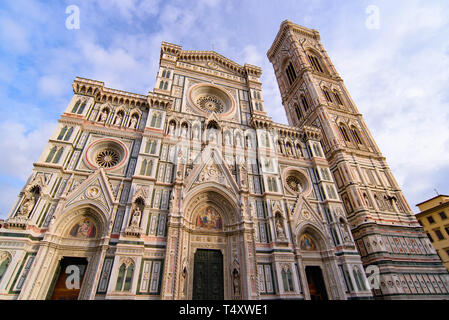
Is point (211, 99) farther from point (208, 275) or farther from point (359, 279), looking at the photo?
point (359, 279)

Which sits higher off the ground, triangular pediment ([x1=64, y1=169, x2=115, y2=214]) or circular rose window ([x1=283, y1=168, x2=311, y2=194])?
circular rose window ([x1=283, y1=168, x2=311, y2=194])

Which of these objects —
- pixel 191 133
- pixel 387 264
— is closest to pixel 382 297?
pixel 387 264

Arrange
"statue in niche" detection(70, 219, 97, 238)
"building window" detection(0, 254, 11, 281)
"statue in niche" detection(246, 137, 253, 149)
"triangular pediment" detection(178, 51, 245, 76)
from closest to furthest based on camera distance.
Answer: "building window" detection(0, 254, 11, 281)
"statue in niche" detection(70, 219, 97, 238)
"statue in niche" detection(246, 137, 253, 149)
"triangular pediment" detection(178, 51, 245, 76)

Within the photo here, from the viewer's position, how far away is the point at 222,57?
26.0 metres

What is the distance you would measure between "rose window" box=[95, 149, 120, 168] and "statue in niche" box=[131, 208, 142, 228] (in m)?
4.41

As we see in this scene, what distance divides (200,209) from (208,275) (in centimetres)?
430

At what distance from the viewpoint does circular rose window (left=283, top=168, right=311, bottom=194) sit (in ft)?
64.5

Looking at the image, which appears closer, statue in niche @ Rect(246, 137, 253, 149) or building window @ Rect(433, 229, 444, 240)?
statue in niche @ Rect(246, 137, 253, 149)

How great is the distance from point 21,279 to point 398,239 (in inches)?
1029

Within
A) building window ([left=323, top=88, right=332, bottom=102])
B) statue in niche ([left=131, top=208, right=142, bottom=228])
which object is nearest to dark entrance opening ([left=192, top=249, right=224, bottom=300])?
statue in niche ([left=131, top=208, right=142, bottom=228])

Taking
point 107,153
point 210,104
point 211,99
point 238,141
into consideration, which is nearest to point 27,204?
point 107,153

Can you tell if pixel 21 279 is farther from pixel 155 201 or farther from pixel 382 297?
pixel 382 297

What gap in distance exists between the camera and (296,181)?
20.6m

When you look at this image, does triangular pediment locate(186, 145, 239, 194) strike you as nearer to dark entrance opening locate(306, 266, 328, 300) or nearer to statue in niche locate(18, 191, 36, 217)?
dark entrance opening locate(306, 266, 328, 300)
